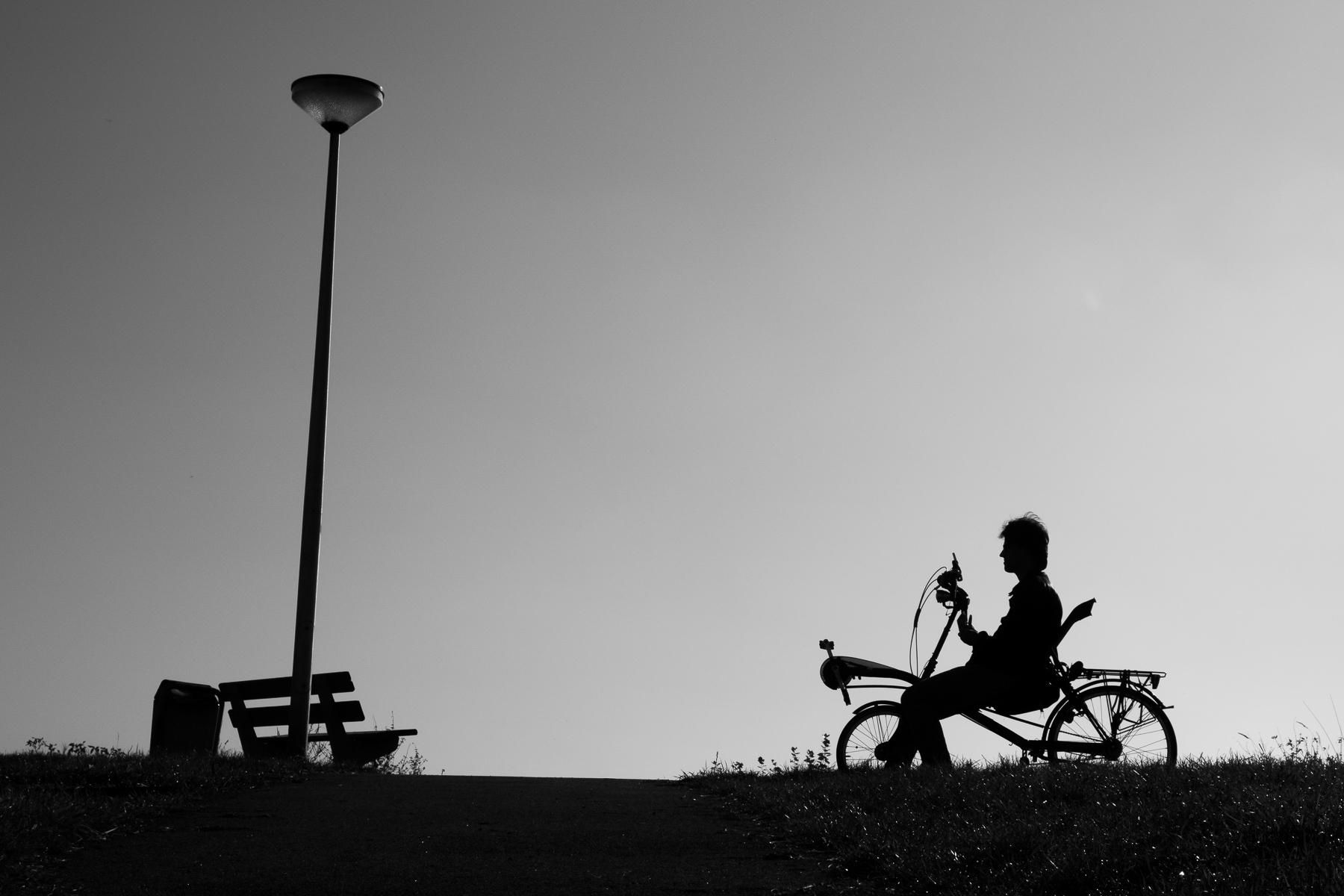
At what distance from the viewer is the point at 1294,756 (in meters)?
8.44

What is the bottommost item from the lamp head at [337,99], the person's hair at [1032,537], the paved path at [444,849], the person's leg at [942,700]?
the paved path at [444,849]

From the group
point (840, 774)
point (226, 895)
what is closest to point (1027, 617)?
point (840, 774)

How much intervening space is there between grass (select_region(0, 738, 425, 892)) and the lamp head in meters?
6.63

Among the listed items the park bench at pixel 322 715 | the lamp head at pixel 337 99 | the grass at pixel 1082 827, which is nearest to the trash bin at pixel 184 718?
the park bench at pixel 322 715

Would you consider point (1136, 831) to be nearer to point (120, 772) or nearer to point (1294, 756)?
point (1294, 756)

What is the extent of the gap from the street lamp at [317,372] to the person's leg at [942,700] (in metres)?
5.94

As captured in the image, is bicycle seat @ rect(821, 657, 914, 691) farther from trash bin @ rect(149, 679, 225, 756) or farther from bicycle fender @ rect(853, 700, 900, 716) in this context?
trash bin @ rect(149, 679, 225, 756)

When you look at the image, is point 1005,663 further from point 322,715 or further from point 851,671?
point 322,715

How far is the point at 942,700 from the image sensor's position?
9.47 meters

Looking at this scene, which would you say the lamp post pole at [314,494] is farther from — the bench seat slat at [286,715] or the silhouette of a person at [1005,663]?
the silhouette of a person at [1005,663]

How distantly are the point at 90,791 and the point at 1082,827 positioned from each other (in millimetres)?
5714

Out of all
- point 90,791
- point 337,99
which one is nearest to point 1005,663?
point 90,791

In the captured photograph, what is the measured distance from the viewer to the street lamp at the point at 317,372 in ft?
42.1

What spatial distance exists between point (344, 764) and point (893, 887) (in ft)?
27.6
